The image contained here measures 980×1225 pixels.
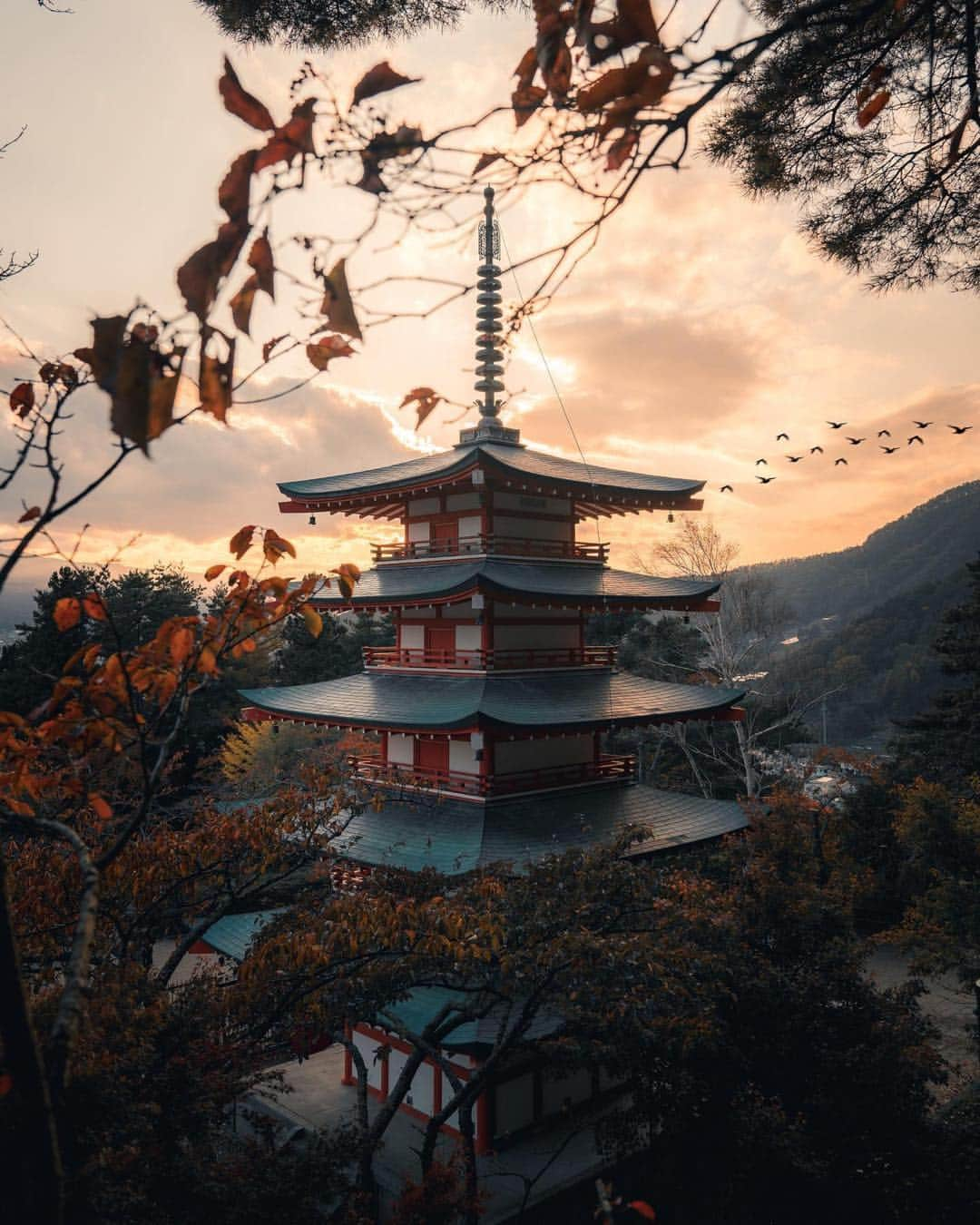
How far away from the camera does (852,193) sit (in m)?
5.43

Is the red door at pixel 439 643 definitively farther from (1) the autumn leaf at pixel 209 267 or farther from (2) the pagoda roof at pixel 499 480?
(1) the autumn leaf at pixel 209 267

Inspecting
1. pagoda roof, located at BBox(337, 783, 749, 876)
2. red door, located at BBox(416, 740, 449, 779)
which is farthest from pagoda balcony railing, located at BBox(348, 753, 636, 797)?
pagoda roof, located at BBox(337, 783, 749, 876)

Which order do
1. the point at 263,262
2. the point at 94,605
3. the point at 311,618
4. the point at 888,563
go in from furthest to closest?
the point at 888,563 < the point at 311,618 < the point at 94,605 < the point at 263,262

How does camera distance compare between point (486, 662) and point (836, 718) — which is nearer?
point (486, 662)

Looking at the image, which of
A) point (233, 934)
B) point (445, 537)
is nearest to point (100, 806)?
point (233, 934)

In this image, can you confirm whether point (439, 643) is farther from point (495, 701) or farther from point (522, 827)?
point (522, 827)

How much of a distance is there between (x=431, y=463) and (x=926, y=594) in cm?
6533

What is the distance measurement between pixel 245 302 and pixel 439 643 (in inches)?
537

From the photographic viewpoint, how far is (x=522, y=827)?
13.2 metres

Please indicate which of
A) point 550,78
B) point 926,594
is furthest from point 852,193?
point 926,594

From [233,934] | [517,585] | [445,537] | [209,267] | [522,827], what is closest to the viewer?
[209,267]

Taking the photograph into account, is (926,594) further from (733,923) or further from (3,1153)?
(3,1153)

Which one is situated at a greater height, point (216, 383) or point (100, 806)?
point (216, 383)

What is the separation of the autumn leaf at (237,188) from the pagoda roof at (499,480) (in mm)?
11774
